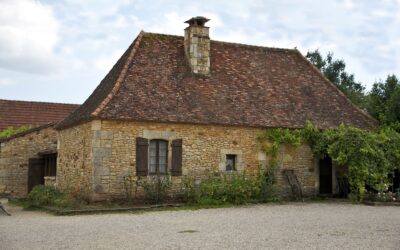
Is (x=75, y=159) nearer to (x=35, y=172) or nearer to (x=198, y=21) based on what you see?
(x=35, y=172)

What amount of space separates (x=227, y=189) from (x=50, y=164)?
8746 millimetres

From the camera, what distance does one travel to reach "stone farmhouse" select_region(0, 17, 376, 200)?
17.3 m

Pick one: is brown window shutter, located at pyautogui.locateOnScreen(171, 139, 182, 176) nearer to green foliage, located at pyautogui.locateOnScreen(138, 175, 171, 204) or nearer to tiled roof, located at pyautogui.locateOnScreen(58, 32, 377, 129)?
green foliage, located at pyautogui.locateOnScreen(138, 175, 171, 204)

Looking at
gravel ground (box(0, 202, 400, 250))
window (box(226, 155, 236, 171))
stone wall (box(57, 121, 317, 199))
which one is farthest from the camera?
window (box(226, 155, 236, 171))

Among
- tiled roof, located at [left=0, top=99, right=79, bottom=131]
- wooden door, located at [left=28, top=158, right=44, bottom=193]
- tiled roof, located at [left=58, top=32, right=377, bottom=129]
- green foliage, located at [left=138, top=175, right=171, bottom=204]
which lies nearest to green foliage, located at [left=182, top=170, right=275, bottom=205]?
green foliage, located at [left=138, top=175, right=171, bottom=204]

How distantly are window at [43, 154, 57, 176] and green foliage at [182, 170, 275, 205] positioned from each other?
7074mm

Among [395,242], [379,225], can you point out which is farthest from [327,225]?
[395,242]

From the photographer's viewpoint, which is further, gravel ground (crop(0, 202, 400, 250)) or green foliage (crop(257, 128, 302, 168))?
green foliage (crop(257, 128, 302, 168))

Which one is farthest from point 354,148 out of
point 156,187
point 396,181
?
point 156,187

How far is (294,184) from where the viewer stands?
63.2 feet

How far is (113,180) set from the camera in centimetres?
1709

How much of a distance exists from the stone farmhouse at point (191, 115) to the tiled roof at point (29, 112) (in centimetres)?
909

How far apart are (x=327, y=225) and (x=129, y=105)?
805 centimetres

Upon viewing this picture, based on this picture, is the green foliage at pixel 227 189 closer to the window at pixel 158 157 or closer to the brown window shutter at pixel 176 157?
the brown window shutter at pixel 176 157
